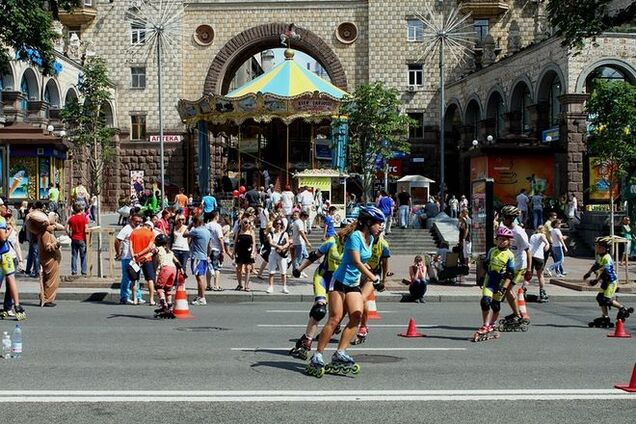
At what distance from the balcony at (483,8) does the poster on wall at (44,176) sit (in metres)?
26.6

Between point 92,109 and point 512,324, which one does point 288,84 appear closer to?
point 92,109

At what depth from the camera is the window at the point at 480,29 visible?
182 feet

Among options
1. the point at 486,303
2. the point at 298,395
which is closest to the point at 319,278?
the point at 486,303

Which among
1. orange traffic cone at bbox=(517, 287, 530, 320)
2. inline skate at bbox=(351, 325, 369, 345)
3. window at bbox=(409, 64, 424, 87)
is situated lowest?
inline skate at bbox=(351, 325, 369, 345)

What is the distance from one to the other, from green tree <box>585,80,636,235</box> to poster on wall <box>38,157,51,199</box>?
21311 mm

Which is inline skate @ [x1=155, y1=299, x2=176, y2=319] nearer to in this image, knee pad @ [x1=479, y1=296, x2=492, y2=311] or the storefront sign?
knee pad @ [x1=479, y1=296, x2=492, y2=311]

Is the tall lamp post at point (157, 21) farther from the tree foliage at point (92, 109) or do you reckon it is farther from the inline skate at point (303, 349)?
the inline skate at point (303, 349)

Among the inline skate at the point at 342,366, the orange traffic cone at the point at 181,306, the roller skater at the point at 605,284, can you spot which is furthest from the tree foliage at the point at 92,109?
the inline skate at the point at 342,366

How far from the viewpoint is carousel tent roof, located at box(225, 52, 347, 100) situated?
37281 mm

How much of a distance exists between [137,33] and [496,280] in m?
46.0

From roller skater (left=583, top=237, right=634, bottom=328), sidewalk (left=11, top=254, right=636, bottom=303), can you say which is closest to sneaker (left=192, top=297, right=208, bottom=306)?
sidewalk (left=11, top=254, right=636, bottom=303)

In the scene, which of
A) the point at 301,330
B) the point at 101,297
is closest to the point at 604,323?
the point at 301,330

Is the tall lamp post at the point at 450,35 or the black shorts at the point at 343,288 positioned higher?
the tall lamp post at the point at 450,35

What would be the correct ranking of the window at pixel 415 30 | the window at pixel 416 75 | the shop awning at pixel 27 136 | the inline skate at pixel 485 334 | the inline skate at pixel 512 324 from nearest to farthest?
the inline skate at pixel 485 334 < the inline skate at pixel 512 324 < the shop awning at pixel 27 136 < the window at pixel 415 30 < the window at pixel 416 75
